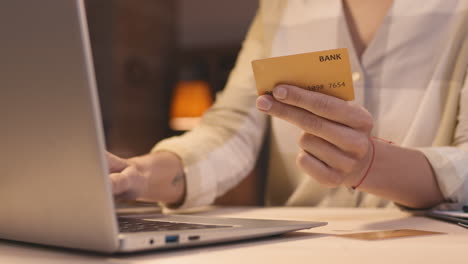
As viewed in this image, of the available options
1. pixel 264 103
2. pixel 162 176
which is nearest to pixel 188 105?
pixel 162 176

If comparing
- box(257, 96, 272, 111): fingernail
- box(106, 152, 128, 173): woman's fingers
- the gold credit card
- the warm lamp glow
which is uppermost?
box(257, 96, 272, 111): fingernail

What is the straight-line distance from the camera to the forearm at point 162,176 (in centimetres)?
88

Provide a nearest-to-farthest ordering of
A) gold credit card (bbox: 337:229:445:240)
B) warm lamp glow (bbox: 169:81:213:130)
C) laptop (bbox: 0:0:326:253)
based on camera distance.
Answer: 1. laptop (bbox: 0:0:326:253)
2. gold credit card (bbox: 337:229:445:240)
3. warm lamp glow (bbox: 169:81:213:130)

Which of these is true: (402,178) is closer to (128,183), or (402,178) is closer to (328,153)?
(328,153)

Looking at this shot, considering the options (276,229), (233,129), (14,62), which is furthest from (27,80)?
(233,129)

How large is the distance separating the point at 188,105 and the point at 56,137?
3783 millimetres

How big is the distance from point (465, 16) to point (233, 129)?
1.63ft

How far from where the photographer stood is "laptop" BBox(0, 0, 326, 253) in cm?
38

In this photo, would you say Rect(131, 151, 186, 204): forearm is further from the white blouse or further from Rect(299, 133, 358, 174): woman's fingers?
Rect(299, 133, 358, 174): woman's fingers

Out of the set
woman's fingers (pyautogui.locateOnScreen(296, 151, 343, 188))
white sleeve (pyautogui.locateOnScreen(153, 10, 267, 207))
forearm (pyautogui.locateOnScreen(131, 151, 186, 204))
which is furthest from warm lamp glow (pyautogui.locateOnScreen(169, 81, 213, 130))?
woman's fingers (pyautogui.locateOnScreen(296, 151, 343, 188))

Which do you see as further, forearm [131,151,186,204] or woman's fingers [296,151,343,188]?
forearm [131,151,186,204]

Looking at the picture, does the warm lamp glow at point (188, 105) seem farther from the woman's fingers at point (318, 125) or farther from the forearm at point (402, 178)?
the woman's fingers at point (318, 125)

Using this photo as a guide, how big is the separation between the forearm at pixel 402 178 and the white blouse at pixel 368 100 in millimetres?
109

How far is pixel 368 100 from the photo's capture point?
101 cm
